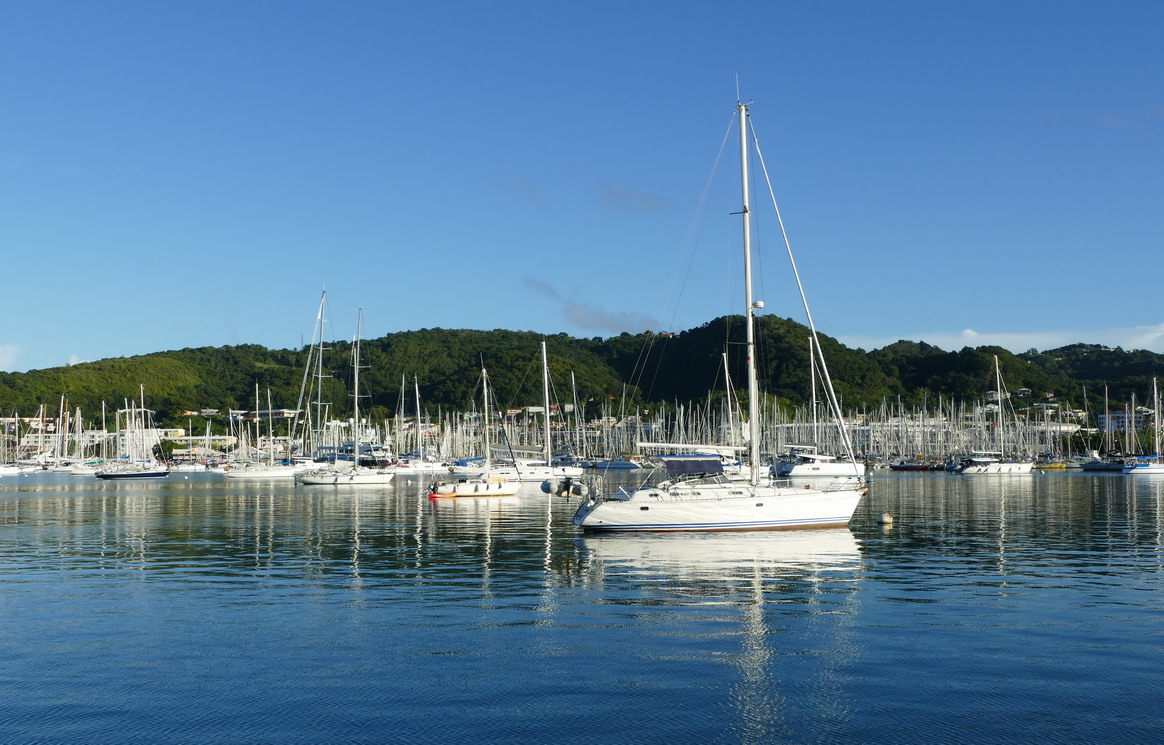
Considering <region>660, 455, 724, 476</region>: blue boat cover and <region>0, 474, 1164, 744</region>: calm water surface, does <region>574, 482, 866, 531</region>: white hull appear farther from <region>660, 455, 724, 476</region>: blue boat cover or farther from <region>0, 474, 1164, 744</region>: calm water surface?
<region>660, 455, 724, 476</region>: blue boat cover

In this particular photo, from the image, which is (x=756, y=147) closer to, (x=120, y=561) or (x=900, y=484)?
(x=120, y=561)

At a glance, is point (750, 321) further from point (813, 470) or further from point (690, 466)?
point (813, 470)

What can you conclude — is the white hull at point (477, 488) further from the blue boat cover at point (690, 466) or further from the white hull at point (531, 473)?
the blue boat cover at point (690, 466)

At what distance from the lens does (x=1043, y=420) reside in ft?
586

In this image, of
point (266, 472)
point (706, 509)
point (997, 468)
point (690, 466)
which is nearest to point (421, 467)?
point (266, 472)

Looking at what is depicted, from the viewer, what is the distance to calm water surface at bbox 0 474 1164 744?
1313 centimetres

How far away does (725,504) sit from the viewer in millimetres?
36188

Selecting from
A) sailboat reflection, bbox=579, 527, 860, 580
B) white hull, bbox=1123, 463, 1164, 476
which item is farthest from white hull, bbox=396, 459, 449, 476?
sailboat reflection, bbox=579, 527, 860, 580

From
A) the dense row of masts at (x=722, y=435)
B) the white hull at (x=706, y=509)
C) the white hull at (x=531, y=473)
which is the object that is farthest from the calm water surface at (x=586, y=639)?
the dense row of masts at (x=722, y=435)

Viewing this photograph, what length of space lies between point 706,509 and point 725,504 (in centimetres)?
69

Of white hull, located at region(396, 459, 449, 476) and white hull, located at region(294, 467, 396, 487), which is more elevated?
white hull, located at region(294, 467, 396, 487)

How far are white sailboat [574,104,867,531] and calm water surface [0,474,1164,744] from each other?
736mm

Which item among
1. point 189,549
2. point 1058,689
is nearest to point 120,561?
point 189,549

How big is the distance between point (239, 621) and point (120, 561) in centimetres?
1258
